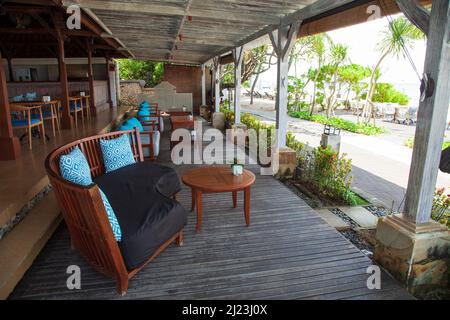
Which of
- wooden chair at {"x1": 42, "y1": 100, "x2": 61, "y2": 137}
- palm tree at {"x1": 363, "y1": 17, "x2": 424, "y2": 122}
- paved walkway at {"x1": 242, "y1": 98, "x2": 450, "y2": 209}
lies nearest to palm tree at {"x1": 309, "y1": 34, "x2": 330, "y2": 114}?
palm tree at {"x1": 363, "y1": 17, "x2": 424, "y2": 122}

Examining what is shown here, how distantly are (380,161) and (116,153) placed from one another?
267 inches

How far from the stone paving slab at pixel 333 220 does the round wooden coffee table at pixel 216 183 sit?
109 centimetres

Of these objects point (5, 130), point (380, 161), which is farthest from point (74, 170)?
point (380, 161)

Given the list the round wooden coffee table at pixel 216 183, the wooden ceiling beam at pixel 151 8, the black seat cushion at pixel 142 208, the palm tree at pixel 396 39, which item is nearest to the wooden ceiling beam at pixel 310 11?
the wooden ceiling beam at pixel 151 8

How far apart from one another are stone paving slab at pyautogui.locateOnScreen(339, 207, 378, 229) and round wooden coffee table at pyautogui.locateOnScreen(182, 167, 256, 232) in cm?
150

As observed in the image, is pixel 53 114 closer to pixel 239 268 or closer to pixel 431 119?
pixel 239 268

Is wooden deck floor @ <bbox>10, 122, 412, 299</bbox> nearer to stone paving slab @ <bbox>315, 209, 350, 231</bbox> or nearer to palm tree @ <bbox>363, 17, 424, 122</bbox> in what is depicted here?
stone paving slab @ <bbox>315, 209, 350, 231</bbox>

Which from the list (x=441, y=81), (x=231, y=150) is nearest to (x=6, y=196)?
(x=441, y=81)

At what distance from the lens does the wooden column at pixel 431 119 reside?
2.23m

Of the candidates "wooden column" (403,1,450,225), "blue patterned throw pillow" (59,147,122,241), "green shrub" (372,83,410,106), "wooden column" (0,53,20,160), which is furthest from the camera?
"green shrub" (372,83,410,106)

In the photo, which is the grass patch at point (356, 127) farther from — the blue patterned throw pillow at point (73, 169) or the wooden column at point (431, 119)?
the blue patterned throw pillow at point (73, 169)

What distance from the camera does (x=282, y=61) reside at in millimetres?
5172

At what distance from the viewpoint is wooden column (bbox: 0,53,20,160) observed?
4.09 m
